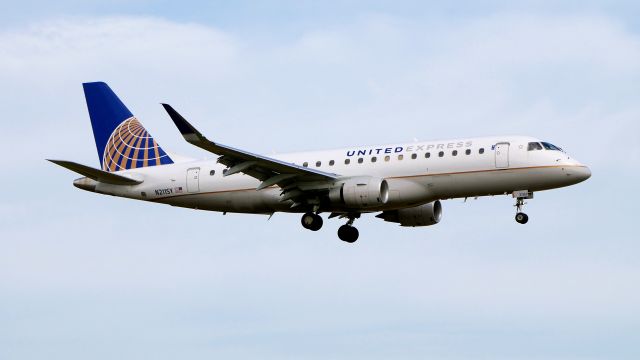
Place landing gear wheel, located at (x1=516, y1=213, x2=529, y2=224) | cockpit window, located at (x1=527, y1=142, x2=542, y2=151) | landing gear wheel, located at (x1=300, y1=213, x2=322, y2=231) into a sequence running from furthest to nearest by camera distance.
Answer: landing gear wheel, located at (x1=300, y1=213, x2=322, y2=231) → landing gear wheel, located at (x1=516, y1=213, x2=529, y2=224) → cockpit window, located at (x1=527, y1=142, x2=542, y2=151)

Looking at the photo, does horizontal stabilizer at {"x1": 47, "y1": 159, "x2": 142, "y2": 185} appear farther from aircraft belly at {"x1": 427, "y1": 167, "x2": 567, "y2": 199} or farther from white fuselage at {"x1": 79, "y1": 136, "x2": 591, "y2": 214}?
aircraft belly at {"x1": 427, "y1": 167, "x2": 567, "y2": 199}

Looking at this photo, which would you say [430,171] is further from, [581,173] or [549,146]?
[581,173]

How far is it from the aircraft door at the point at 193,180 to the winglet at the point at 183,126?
7497 mm

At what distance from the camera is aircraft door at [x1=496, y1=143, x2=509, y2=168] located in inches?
1815

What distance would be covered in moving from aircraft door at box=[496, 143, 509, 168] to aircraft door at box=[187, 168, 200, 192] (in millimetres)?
12055

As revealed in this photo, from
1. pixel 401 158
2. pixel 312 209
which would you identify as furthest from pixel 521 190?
pixel 312 209

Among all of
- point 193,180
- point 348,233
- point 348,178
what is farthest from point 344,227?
point 193,180

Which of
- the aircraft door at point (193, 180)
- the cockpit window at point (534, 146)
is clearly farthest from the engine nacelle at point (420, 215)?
the aircraft door at point (193, 180)

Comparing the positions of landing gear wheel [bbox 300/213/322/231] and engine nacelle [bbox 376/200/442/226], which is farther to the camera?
engine nacelle [bbox 376/200/442/226]

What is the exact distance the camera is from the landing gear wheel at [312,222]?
159 feet

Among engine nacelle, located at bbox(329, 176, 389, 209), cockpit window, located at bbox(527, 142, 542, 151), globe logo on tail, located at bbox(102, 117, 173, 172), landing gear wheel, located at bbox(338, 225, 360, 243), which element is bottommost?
engine nacelle, located at bbox(329, 176, 389, 209)

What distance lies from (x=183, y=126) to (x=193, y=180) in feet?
26.2

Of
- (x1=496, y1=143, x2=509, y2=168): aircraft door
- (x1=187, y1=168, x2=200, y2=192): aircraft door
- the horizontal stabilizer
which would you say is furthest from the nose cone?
the horizontal stabilizer

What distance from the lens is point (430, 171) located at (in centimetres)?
4672
